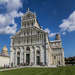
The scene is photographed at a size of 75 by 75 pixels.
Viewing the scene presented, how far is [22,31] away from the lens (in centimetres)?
3528

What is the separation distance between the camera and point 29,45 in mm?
33406

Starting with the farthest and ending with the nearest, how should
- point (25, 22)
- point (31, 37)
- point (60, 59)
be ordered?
point (60, 59) → point (25, 22) → point (31, 37)

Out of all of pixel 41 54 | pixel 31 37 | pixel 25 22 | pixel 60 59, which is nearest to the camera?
pixel 41 54

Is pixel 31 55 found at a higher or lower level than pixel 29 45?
lower

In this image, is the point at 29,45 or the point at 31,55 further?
the point at 29,45

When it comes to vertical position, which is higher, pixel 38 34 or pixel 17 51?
pixel 38 34

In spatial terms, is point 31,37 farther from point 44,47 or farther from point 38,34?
point 44,47

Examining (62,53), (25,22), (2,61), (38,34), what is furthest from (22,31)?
(62,53)

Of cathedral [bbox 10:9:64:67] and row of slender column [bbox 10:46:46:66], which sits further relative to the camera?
cathedral [bbox 10:9:64:67]

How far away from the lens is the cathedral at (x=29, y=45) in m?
31.4

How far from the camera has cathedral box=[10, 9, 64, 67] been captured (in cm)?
3138

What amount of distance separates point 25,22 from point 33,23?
317 centimetres

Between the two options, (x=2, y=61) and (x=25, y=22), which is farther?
(x=2, y=61)

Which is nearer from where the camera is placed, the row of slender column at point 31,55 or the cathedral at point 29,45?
the row of slender column at point 31,55
